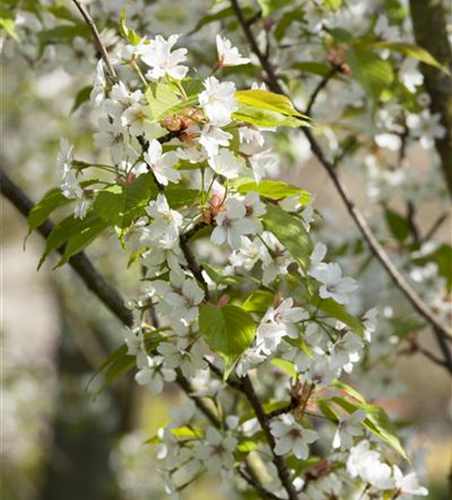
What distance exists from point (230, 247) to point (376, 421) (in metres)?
0.41

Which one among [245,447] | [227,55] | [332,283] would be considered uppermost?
[227,55]

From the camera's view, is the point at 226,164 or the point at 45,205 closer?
the point at 226,164

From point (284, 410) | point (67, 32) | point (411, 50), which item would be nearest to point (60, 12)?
point (67, 32)

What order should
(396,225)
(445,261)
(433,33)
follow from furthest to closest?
(396,225) < (445,261) < (433,33)

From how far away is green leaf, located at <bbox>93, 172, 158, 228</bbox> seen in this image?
1.37m

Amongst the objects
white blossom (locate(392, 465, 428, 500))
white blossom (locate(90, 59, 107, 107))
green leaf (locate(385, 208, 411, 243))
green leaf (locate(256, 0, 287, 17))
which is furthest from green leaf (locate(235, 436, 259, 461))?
green leaf (locate(385, 208, 411, 243))

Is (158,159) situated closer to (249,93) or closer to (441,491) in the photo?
(249,93)

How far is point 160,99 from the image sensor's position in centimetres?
133

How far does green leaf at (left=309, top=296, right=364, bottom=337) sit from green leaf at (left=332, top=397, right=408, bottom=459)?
182 millimetres

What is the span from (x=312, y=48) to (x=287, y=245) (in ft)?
3.89

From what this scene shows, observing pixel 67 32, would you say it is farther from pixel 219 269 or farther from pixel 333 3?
pixel 219 269

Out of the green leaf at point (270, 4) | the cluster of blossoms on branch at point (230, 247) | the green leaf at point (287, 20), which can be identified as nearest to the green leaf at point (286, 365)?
the cluster of blossoms on branch at point (230, 247)

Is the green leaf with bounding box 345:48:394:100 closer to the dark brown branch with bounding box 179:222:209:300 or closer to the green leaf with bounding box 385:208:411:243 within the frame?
the dark brown branch with bounding box 179:222:209:300

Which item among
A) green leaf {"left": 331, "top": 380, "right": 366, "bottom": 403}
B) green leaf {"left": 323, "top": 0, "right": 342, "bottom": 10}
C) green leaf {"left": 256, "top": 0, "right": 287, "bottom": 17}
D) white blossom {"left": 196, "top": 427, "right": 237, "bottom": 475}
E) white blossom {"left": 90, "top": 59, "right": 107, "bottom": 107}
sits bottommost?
white blossom {"left": 196, "top": 427, "right": 237, "bottom": 475}
